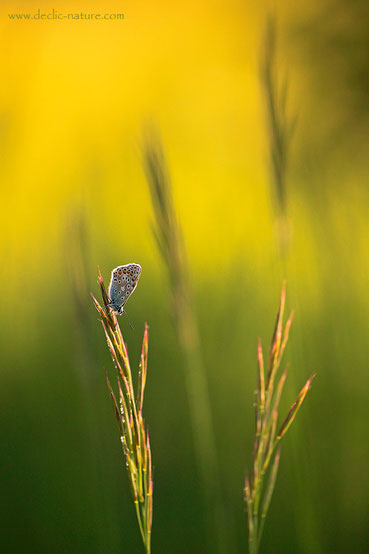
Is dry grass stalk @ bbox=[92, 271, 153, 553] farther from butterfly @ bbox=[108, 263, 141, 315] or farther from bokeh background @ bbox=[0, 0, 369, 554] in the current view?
bokeh background @ bbox=[0, 0, 369, 554]

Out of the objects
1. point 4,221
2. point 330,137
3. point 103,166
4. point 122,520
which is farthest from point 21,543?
point 330,137

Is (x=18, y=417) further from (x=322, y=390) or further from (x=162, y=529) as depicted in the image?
(x=322, y=390)

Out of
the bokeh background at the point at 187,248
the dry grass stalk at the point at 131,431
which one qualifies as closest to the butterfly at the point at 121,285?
the dry grass stalk at the point at 131,431

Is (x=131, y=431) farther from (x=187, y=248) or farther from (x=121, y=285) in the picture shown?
(x=187, y=248)

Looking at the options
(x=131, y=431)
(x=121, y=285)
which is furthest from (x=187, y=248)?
(x=131, y=431)

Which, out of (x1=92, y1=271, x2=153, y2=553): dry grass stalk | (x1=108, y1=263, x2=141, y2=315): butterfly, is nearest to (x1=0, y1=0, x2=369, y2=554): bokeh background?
(x1=108, y1=263, x2=141, y2=315): butterfly

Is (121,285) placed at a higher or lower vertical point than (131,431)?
higher

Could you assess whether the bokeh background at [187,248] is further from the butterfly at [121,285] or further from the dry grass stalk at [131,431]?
the dry grass stalk at [131,431]

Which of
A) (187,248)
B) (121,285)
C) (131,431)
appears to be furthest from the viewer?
(187,248)
